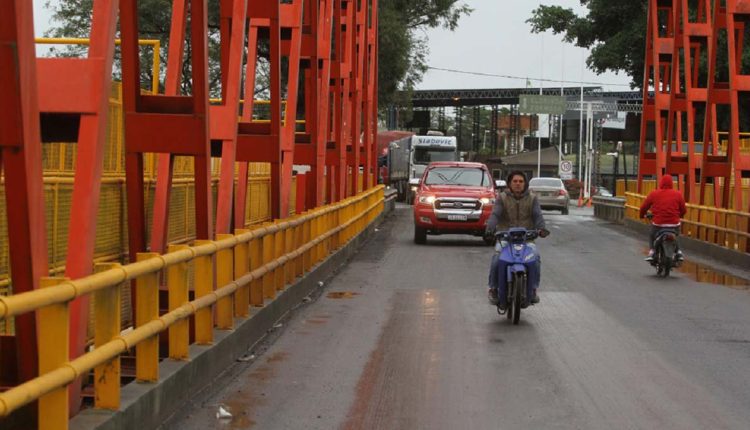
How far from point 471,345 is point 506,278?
1955 millimetres

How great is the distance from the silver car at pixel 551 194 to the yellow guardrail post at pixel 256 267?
38081 millimetres

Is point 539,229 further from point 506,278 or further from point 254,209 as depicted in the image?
point 254,209

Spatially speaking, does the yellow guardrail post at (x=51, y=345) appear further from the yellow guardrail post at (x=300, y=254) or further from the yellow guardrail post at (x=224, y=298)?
the yellow guardrail post at (x=300, y=254)

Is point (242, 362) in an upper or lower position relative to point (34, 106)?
lower

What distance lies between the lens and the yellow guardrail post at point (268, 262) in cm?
1293

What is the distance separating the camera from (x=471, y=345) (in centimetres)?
1152

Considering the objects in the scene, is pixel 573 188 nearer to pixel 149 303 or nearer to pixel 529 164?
pixel 529 164

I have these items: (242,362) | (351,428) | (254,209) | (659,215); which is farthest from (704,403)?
(254,209)

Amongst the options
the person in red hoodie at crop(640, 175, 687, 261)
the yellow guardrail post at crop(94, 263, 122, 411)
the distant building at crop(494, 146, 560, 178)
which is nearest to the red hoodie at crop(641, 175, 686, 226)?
the person in red hoodie at crop(640, 175, 687, 261)

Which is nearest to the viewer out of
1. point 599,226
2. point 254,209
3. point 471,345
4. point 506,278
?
point 471,345

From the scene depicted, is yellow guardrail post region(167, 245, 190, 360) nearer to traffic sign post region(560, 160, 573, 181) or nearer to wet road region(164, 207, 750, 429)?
wet road region(164, 207, 750, 429)

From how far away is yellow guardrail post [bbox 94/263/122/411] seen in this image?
6.48 meters

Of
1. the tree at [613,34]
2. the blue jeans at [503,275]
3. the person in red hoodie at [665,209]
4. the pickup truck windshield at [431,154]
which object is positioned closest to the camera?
the blue jeans at [503,275]

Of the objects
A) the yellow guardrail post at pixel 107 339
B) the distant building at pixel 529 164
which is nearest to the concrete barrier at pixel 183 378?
the yellow guardrail post at pixel 107 339
